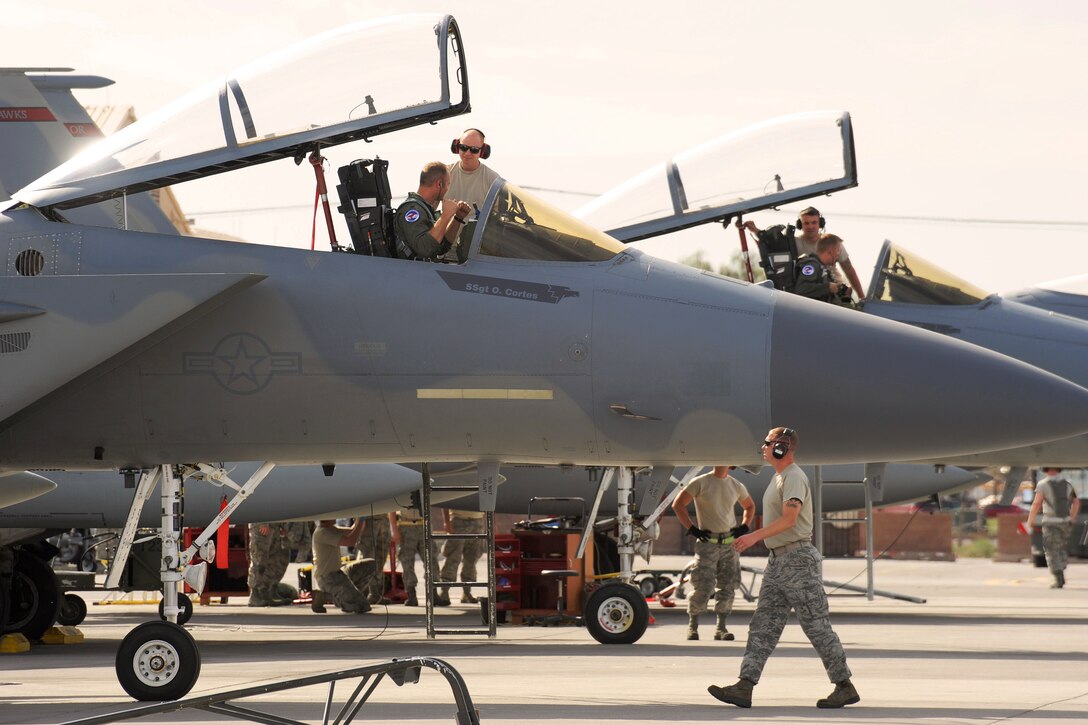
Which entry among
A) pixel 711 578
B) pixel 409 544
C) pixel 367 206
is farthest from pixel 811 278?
pixel 409 544

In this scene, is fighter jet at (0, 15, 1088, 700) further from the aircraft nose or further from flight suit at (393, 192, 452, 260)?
A: flight suit at (393, 192, 452, 260)

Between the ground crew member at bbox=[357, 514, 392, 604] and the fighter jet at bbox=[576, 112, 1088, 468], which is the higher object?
the fighter jet at bbox=[576, 112, 1088, 468]

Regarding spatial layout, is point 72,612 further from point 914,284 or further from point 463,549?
point 914,284

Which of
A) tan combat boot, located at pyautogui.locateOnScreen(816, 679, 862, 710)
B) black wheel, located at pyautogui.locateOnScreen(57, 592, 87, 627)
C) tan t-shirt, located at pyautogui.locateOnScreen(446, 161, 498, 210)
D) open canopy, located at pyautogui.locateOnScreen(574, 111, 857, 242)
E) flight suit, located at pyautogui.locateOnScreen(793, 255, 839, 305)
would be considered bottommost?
tan combat boot, located at pyautogui.locateOnScreen(816, 679, 862, 710)

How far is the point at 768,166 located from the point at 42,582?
752cm

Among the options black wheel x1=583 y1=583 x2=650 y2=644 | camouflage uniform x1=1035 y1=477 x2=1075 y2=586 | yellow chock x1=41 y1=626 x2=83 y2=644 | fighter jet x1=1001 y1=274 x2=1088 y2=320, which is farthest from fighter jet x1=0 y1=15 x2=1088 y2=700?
camouflage uniform x1=1035 y1=477 x2=1075 y2=586

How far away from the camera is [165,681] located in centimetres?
887

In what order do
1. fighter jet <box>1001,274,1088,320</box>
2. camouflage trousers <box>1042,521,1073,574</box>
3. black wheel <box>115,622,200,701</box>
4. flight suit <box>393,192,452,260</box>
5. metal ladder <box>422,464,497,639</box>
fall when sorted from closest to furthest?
black wheel <box>115,622,200,701</box> → flight suit <box>393,192,452,260</box> → metal ladder <box>422,464,497,639</box> → fighter jet <box>1001,274,1088,320</box> → camouflage trousers <box>1042,521,1073,574</box>

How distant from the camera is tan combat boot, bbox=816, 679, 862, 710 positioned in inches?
326

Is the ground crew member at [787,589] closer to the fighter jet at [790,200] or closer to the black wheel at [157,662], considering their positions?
the black wheel at [157,662]

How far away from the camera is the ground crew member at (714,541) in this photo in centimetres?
1405

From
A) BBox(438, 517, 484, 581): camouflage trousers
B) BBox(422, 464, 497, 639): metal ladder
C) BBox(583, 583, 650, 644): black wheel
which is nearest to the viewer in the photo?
BBox(422, 464, 497, 639): metal ladder

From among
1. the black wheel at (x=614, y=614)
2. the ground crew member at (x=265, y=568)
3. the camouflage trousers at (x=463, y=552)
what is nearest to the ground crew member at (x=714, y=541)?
the black wheel at (x=614, y=614)

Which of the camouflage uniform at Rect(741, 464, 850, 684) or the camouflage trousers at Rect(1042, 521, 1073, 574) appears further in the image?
the camouflage trousers at Rect(1042, 521, 1073, 574)
